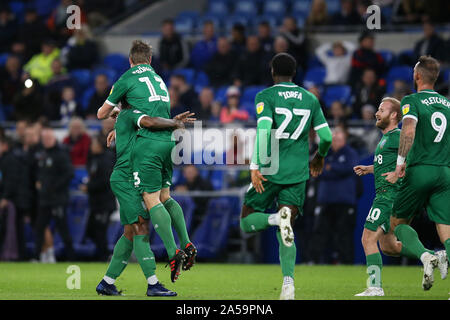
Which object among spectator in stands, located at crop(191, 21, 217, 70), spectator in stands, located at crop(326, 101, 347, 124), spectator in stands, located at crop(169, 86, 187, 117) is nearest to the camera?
spectator in stands, located at crop(326, 101, 347, 124)

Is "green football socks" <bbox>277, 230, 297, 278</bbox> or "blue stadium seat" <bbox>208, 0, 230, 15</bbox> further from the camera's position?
"blue stadium seat" <bbox>208, 0, 230, 15</bbox>

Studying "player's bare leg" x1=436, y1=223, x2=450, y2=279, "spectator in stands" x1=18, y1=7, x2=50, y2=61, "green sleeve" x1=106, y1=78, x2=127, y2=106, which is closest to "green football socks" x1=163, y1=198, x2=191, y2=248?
"green sleeve" x1=106, y1=78, x2=127, y2=106

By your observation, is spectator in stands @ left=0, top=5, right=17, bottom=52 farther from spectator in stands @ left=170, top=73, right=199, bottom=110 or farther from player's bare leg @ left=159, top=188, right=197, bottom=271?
player's bare leg @ left=159, top=188, right=197, bottom=271

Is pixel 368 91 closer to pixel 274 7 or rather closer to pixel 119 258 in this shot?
pixel 274 7

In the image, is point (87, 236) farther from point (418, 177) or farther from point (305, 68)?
point (418, 177)

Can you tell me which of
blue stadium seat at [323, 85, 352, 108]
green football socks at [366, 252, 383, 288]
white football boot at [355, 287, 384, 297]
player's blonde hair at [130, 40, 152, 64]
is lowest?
white football boot at [355, 287, 384, 297]

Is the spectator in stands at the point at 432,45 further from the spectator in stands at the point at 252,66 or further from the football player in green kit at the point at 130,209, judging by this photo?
the football player in green kit at the point at 130,209

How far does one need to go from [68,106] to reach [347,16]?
640 centimetres

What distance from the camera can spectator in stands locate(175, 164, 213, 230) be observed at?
55.1ft

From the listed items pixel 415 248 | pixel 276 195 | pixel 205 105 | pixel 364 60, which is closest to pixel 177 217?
pixel 276 195

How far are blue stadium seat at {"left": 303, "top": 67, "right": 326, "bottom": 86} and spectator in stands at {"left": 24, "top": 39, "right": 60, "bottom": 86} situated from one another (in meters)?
6.14

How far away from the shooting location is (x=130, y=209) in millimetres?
9070

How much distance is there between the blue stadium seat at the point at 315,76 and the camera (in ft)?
60.7
